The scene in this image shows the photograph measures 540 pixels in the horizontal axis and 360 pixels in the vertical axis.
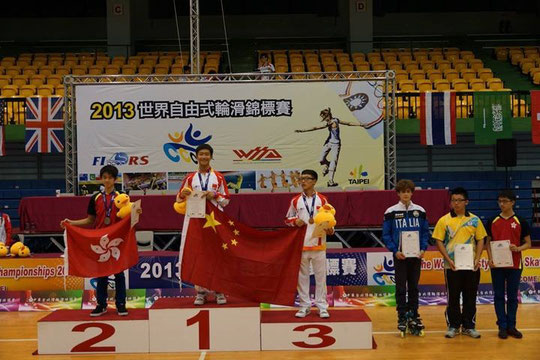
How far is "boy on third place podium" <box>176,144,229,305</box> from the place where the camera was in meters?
8.49

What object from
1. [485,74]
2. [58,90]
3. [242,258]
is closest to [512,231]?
[242,258]

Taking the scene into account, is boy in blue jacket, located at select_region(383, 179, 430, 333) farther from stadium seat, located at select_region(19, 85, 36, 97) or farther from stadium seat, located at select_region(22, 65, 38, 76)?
stadium seat, located at select_region(22, 65, 38, 76)

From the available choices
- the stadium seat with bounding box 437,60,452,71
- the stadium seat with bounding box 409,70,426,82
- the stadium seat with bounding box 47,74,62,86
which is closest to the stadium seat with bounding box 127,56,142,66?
the stadium seat with bounding box 47,74,62,86

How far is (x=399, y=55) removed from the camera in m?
23.8

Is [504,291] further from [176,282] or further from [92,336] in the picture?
[176,282]

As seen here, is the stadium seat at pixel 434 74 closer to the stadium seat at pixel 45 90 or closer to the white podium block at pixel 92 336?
the stadium seat at pixel 45 90

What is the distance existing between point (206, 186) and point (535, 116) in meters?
11.2

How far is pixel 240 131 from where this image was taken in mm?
16047

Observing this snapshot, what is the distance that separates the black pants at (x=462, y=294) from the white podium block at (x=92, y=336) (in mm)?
3537

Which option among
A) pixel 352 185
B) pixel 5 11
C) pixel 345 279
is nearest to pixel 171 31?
pixel 5 11

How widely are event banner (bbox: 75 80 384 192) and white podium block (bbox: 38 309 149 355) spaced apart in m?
7.94

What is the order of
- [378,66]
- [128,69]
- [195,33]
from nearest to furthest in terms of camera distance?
[195,33] → [128,69] → [378,66]

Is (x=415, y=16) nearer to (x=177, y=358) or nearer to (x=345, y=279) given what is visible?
(x=345, y=279)

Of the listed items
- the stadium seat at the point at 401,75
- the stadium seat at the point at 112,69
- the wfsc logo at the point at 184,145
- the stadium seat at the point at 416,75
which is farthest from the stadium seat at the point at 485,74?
the stadium seat at the point at 112,69
